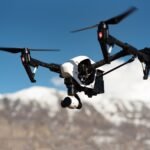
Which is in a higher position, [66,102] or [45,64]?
[45,64]

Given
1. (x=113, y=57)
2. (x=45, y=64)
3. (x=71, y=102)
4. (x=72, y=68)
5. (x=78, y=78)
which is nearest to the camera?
(x=71, y=102)

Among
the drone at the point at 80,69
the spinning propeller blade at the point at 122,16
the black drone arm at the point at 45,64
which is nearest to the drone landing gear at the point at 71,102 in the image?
the drone at the point at 80,69

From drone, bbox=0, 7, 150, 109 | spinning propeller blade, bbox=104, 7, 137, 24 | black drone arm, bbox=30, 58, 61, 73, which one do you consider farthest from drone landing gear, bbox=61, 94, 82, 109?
spinning propeller blade, bbox=104, 7, 137, 24

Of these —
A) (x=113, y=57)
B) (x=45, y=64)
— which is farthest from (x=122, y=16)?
(x=45, y=64)

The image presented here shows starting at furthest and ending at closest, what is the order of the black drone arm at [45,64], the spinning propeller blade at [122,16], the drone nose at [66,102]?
the black drone arm at [45,64], the drone nose at [66,102], the spinning propeller blade at [122,16]

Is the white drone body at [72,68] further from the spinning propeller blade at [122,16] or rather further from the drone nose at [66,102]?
the spinning propeller blade at [122,16]

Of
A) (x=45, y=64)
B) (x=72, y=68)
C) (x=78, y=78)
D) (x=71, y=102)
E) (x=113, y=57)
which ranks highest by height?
(x=45, y=64)

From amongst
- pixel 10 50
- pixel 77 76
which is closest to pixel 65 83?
pixel 77 76

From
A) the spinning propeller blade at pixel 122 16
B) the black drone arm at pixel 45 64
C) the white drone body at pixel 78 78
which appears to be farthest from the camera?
the black drone arm at pixel 45 64

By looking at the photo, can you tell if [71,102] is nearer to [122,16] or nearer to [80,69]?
[80,69]

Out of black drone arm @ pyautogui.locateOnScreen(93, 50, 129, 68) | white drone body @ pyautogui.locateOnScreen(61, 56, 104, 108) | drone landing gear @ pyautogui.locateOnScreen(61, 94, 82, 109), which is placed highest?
black drone arm @ pyautogui.locateOnScreen(93, 50, 129, 68)

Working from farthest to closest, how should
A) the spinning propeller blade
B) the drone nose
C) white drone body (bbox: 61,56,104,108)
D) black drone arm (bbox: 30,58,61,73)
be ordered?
1. black drone arm (bbox: 30,58,61,73)
2. white drone body (bbox: 61,56,104,108)
3. the drone nose
4. the spinning propeller blade

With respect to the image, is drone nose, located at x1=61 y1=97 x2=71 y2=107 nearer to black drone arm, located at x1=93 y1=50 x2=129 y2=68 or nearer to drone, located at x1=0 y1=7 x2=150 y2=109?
drone, located at x1=0 y1=7 x2=150 y2=109
